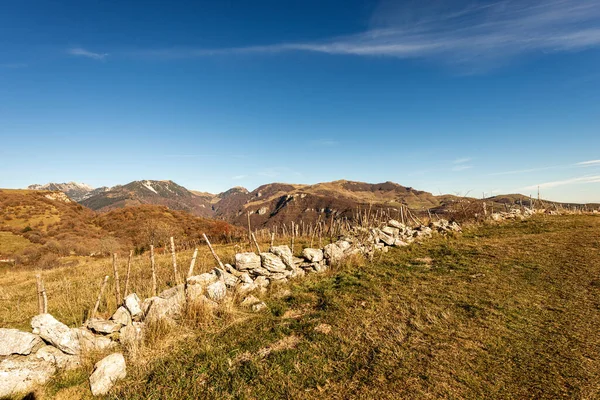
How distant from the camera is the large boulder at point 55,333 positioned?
5582 mm

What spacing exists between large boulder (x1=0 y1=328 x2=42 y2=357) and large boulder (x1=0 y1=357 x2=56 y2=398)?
149 mm

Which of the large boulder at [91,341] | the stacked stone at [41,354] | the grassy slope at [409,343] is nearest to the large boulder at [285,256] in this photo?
the grassy slope at [409,343]

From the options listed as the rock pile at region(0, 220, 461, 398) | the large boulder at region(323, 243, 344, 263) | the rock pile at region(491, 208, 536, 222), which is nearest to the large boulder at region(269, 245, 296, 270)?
the rock pile at region(0, 220, 461, 398)

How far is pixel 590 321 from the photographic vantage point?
6473 millimetres

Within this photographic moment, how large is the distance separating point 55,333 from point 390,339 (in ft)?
24.8

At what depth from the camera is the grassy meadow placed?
4.63m

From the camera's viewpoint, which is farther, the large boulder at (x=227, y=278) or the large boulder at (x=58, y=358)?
the large boulder at (x=227, y=278)

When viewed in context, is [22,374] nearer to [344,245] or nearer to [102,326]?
[102,326]

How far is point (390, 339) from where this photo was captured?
19.9ft

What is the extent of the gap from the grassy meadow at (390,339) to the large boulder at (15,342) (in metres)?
0.91

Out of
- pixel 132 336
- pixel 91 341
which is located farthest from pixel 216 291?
pixel 91 341

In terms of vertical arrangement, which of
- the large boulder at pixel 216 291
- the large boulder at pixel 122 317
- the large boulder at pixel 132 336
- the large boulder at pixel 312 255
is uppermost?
the large boulder at pixel 312 255

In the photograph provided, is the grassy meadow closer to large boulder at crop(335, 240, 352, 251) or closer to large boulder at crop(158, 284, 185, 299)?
large boulder at crop(158, 284, 185, 299)

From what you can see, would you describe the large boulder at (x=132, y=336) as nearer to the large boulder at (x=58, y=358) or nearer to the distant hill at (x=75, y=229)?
the large boulder at (x=58, y=358)
